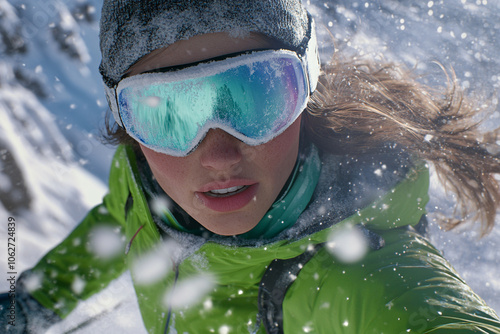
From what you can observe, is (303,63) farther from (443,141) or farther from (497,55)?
(497,55)

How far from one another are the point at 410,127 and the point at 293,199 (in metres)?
0.73

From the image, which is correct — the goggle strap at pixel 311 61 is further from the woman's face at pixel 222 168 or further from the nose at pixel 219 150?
the nose at pixel 219 150

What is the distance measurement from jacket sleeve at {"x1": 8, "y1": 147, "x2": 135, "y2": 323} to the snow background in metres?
1.53

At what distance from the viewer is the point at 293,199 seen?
5.56 feet

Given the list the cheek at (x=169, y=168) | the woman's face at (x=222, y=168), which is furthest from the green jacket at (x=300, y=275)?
the cheek at (x=169, y=168)

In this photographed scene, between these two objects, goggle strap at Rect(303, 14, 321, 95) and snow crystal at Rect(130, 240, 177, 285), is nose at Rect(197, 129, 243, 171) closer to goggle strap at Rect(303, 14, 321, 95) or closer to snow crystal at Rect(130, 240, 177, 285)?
goggle strap at Rect(303, 14, 321, 95)

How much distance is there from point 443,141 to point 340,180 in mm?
654

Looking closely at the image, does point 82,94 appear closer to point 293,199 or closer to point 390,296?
point 293,199

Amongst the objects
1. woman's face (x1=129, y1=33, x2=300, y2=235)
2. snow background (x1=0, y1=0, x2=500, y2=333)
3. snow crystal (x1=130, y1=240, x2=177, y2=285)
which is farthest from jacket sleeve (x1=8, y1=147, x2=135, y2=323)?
snow background (x1=0, y1=0, x2=500, y2=333)

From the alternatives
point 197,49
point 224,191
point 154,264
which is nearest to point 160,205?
point 154,264

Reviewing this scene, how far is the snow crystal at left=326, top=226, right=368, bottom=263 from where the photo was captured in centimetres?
152

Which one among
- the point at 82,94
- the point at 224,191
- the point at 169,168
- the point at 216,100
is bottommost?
the point at 82,94

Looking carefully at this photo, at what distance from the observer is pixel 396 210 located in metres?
1.66

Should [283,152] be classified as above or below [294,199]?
above
